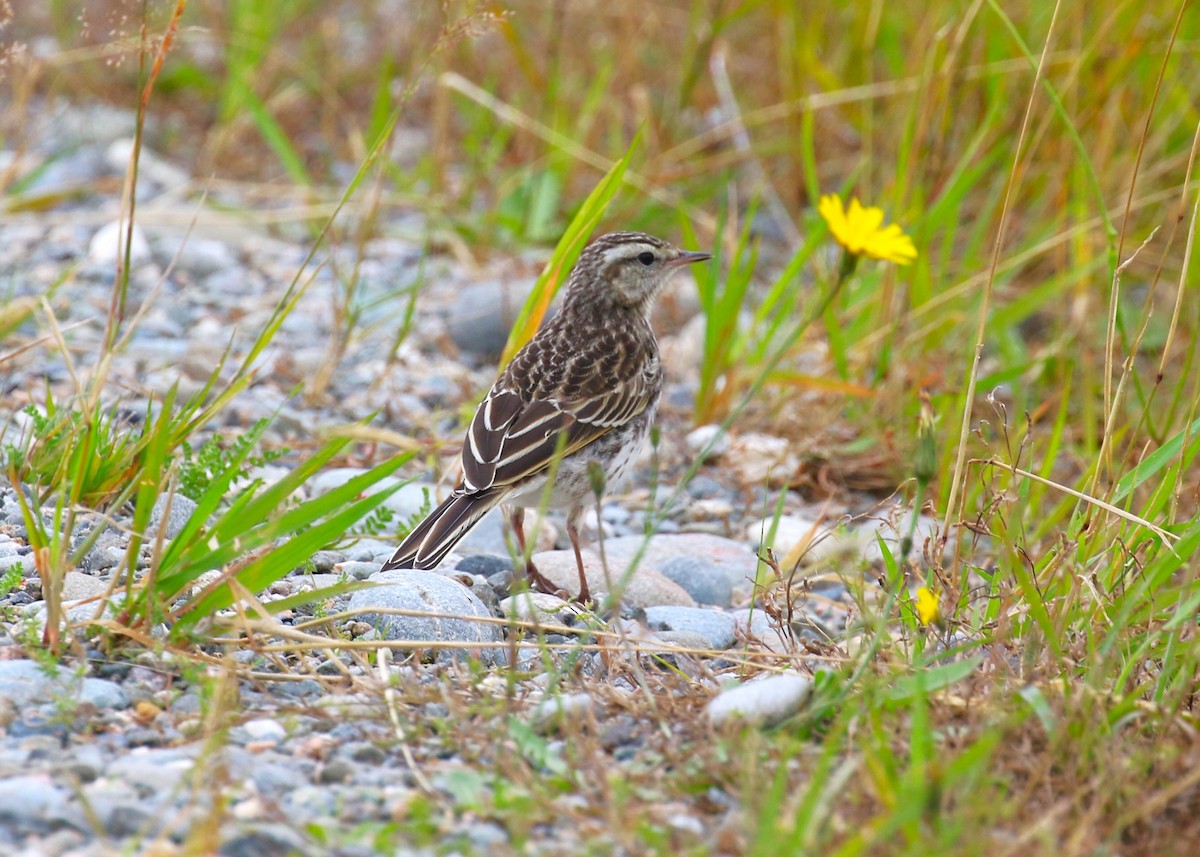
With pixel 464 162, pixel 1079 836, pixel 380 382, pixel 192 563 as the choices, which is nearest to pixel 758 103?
pixel 464 162

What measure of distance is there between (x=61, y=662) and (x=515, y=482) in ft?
5.82

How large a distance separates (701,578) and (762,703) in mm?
1924

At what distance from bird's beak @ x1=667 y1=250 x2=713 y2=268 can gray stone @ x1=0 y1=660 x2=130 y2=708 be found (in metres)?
3.25

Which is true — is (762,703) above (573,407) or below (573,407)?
below

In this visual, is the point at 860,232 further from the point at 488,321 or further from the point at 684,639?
the point at 488,321

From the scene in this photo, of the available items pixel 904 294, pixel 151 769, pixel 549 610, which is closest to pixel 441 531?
pixel 549 610

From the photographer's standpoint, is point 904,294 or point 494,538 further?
point 904,294

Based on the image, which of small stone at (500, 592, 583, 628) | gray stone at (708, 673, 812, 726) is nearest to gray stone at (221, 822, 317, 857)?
gray stone at (708, 673, 812, 726)

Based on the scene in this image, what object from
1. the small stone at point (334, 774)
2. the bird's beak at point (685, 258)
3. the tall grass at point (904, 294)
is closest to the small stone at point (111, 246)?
the tall grass at point (904, 294)

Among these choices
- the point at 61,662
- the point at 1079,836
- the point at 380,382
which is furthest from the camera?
the point at 380,382

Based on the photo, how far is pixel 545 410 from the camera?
5.29 meters

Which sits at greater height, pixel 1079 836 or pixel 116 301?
pixel 116 301

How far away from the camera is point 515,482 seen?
4906 mm

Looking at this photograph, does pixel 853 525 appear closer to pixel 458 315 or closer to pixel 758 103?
pixel 458 315
